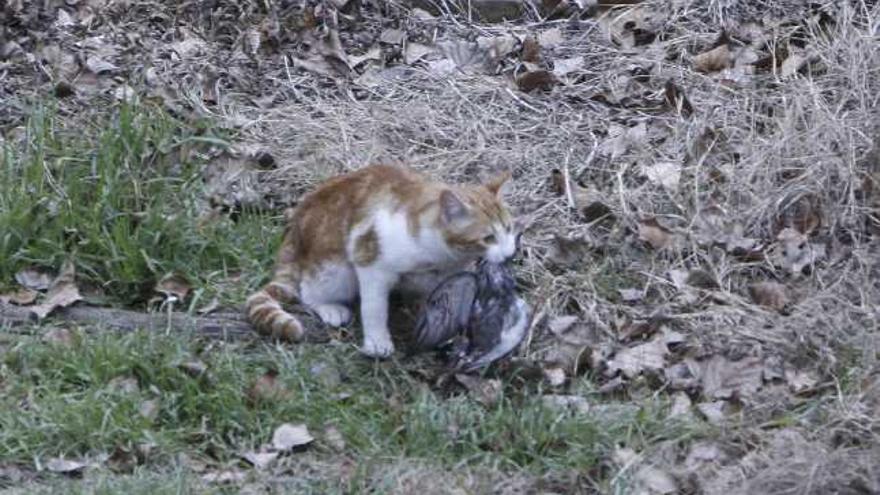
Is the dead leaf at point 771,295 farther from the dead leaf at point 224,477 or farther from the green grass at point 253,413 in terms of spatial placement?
the dead leaf at point 224,477

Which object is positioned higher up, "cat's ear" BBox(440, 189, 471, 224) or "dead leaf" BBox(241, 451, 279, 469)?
A: "cat's ear" BBox(440, 189, 471, 224)

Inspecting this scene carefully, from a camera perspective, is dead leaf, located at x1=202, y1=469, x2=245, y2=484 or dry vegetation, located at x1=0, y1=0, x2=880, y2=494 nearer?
dead leaf, located at x1=202, y1=469, x2=245, y2=484

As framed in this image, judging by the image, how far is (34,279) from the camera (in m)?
7.03

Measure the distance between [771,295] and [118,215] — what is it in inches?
99.8

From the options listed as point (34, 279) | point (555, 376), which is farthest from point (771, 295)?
point (34, 279)

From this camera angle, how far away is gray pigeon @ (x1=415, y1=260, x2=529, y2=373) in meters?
6.45

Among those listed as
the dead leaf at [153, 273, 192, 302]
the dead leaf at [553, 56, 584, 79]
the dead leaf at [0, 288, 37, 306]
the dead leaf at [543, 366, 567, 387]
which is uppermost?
the dead leaf at [553, 56, 584, 79]

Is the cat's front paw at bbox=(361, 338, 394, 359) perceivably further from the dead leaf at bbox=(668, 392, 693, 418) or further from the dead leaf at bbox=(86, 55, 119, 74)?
the dead leaf at bbox=(86, 55, 119, 74)

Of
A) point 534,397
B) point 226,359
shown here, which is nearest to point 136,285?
point 226,359

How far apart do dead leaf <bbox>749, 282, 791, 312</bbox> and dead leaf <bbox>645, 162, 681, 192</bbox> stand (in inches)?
27.9

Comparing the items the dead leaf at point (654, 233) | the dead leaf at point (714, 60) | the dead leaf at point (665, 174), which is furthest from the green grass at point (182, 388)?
the dead leaf at point (714, 60)

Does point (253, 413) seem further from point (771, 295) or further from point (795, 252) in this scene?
point (795, 252)

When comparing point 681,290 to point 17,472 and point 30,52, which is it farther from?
point 30,52

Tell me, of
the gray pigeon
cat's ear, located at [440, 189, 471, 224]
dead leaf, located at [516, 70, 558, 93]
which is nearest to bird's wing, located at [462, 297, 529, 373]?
the gray pigeon
